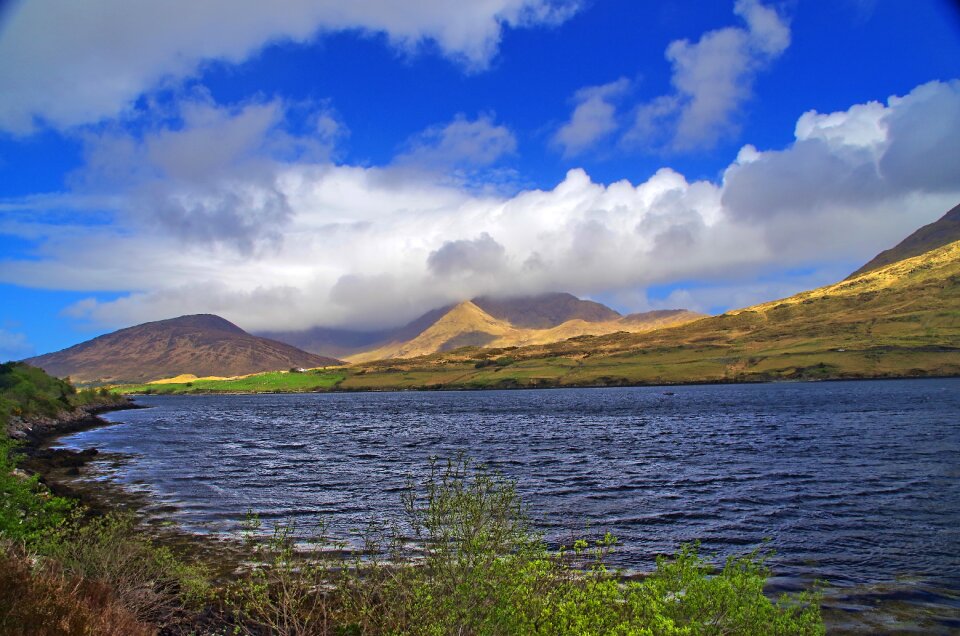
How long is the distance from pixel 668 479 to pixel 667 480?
46cm

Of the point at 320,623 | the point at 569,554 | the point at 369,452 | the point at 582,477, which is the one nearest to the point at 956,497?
the point at 582,477

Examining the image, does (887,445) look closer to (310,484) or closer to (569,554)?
(569,554)

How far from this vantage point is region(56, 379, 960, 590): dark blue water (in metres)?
28.6

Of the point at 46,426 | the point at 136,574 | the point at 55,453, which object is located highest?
the point at 46,426

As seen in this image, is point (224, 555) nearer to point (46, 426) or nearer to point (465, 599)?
point (465, 599)

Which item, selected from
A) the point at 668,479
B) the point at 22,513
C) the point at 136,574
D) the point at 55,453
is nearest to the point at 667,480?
the point at 668,479

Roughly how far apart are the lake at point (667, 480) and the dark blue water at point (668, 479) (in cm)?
16

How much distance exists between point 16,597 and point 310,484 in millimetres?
39169

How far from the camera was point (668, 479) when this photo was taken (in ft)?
153

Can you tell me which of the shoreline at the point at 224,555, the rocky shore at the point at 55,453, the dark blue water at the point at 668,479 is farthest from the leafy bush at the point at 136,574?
the dark blue water at the point at 668,479

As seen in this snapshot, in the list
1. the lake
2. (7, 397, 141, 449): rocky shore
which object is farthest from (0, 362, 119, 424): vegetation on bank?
the lake

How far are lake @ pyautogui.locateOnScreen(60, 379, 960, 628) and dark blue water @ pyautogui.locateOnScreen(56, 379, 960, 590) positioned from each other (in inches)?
6.2

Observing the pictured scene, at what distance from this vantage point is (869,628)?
18.2m

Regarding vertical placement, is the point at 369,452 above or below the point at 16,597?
below
